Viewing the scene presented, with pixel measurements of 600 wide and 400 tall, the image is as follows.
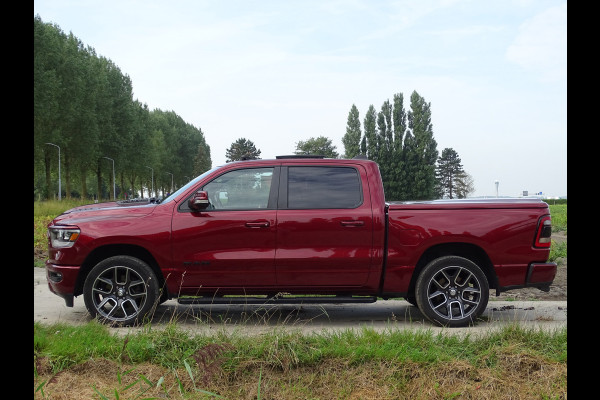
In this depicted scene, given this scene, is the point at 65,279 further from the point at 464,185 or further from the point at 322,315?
the point at 464,185

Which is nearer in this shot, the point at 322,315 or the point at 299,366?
the point at 299,366

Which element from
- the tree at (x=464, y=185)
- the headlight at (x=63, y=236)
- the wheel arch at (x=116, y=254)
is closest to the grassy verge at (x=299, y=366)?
Answer: the wheel arch at (x=116, y=254)

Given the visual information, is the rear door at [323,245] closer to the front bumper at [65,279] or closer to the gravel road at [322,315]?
the gravel road at [322,315]

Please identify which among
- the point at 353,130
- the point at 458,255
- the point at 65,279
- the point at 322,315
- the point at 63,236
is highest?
the point at 353,130

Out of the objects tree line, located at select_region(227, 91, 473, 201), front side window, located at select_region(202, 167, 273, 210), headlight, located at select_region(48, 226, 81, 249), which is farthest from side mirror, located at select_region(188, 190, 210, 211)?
tree line, located at select_region(227, 91, 473, 201)

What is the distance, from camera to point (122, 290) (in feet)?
20.3

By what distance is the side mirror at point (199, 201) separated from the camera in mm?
6108

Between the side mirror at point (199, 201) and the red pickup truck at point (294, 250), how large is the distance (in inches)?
0.6

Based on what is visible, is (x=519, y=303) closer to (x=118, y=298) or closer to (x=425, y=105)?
(x=118, y=298)

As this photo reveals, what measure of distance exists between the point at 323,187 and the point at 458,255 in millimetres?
1721

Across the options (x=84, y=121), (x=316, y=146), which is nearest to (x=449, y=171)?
Result: (x=316, y=146)

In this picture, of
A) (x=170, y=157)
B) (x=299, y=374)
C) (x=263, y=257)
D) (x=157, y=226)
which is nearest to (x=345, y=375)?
(x=299, y=374)
